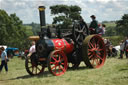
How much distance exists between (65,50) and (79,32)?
3.96 feet

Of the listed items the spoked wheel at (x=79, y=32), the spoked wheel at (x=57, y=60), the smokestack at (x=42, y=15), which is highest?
the smokestack at (x=42, y=15)

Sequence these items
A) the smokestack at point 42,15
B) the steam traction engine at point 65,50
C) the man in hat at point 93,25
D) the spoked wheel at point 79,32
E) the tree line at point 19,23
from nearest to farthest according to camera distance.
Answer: the steam traction engine at point 65,50, the smokestack at point 42,15, the spoked wheel at point 79,32, the man in hat at point 93,25, the tree line at point 19,23

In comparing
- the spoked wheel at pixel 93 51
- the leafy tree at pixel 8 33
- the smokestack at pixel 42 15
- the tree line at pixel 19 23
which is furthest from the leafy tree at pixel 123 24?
the smokestack at pixel 42 15

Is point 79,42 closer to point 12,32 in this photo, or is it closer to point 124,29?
point 12,32

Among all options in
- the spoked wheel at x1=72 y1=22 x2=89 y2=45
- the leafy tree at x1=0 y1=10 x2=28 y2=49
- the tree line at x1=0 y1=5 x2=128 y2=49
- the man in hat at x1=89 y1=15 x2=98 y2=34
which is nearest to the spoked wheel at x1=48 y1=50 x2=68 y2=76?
the spoked wheel at x1=72 y1=22 x2=89 y2=45

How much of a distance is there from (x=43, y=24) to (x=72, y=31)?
55.8 inches

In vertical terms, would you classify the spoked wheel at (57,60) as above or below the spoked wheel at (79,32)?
below

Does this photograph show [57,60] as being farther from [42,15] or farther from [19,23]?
[19,23]

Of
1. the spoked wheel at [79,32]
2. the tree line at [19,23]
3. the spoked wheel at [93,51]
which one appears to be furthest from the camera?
the tree line at [19,23]

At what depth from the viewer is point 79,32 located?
980 centimetres

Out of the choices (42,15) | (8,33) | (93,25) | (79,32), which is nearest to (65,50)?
(79,32)

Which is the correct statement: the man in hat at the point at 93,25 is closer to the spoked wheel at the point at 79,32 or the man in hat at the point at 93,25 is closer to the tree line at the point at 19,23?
the spoked wheel at the point at 79,32

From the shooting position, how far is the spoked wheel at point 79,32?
9609mm

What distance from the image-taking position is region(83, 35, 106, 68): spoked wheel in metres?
9.38
